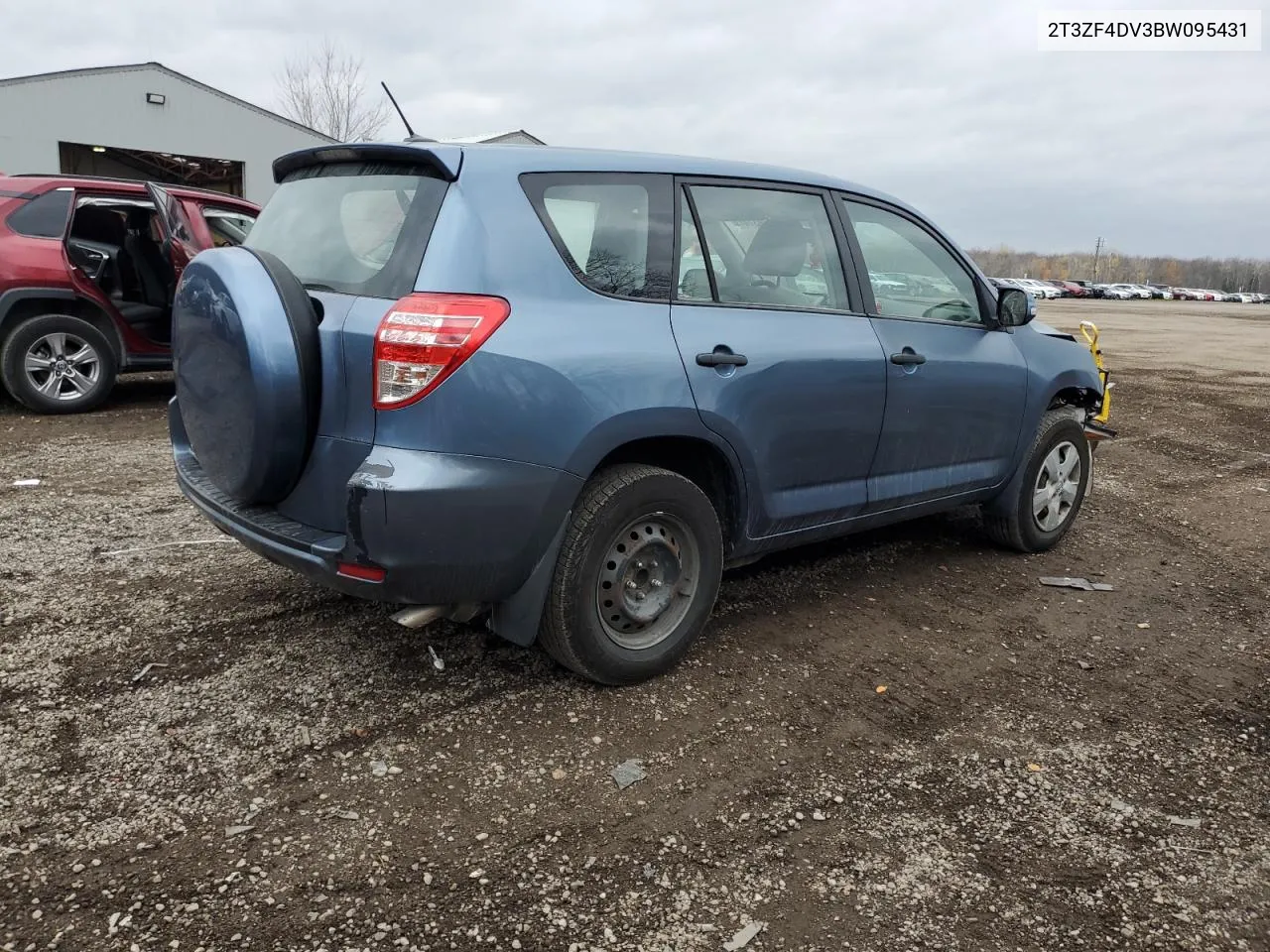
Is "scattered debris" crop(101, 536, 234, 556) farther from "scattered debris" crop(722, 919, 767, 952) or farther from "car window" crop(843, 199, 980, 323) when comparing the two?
"scattered debris" crop(722, 919, 767, 952)

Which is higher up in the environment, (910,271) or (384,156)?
(384,156)

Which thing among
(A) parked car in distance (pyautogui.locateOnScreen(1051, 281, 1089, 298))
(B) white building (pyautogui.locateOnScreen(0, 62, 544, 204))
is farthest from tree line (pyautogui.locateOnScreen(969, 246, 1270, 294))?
(B) white building (pyautogui.locateOnScreen(0, 62, 544, 204))

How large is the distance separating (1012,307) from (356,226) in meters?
3.08

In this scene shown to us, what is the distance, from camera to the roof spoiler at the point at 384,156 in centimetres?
292

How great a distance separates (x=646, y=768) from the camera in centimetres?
290

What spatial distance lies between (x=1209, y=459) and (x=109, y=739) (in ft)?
26.4

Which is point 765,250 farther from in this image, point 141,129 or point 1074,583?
point 141,129

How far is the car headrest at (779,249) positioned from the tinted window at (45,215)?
6689mm

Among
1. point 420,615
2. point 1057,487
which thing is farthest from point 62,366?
point 1057,487

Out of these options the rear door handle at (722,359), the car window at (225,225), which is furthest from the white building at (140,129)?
the rear door handle at (722,359)

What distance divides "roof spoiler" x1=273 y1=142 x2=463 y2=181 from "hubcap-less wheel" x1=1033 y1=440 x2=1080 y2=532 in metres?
3.45

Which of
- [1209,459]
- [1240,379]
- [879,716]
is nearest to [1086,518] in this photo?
[1209,459]

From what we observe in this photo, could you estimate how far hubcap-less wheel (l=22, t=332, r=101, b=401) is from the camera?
306 inches

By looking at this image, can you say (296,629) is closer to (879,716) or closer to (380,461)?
(380,461)
